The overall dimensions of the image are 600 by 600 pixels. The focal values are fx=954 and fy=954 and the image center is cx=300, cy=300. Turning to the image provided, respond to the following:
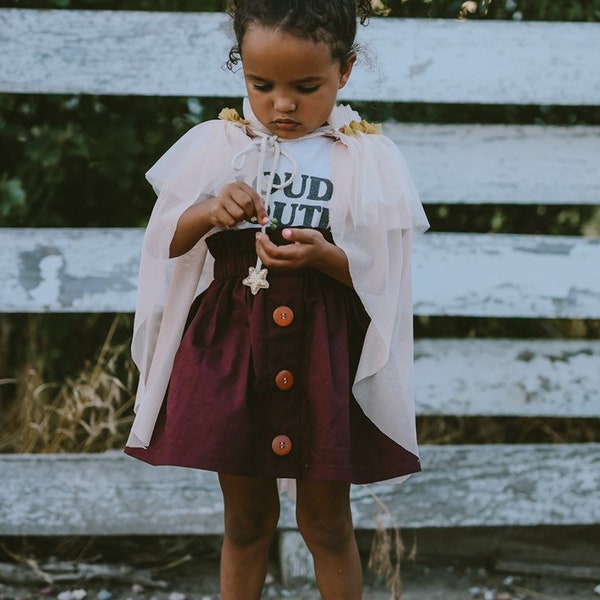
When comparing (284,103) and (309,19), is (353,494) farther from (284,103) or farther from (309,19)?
(309,19)

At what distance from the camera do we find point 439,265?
2.75 metres

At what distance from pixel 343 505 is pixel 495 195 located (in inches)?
44.5

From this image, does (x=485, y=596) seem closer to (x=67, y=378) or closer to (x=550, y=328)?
(x=550, y=328)

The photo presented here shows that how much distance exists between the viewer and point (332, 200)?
1893mm

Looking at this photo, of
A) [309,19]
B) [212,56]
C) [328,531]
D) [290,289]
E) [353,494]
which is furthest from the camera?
[353,494]

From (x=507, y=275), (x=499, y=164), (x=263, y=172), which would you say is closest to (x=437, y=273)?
(x=507, y=275)

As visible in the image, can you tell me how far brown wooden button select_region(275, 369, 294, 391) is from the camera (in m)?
1.87

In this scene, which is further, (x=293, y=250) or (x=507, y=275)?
(x=507, y=275)

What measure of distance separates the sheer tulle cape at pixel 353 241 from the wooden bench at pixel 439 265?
712 millimetres

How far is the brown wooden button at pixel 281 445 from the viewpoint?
6.14 feet

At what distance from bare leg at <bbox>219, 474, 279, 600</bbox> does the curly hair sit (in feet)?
2.99

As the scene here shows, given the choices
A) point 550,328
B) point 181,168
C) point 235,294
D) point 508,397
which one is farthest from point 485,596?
point 181,168

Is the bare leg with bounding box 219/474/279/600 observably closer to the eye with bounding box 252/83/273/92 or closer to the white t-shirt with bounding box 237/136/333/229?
the white t-shirt with bounding box 237/136/333/229

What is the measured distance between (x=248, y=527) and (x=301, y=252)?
643mm
